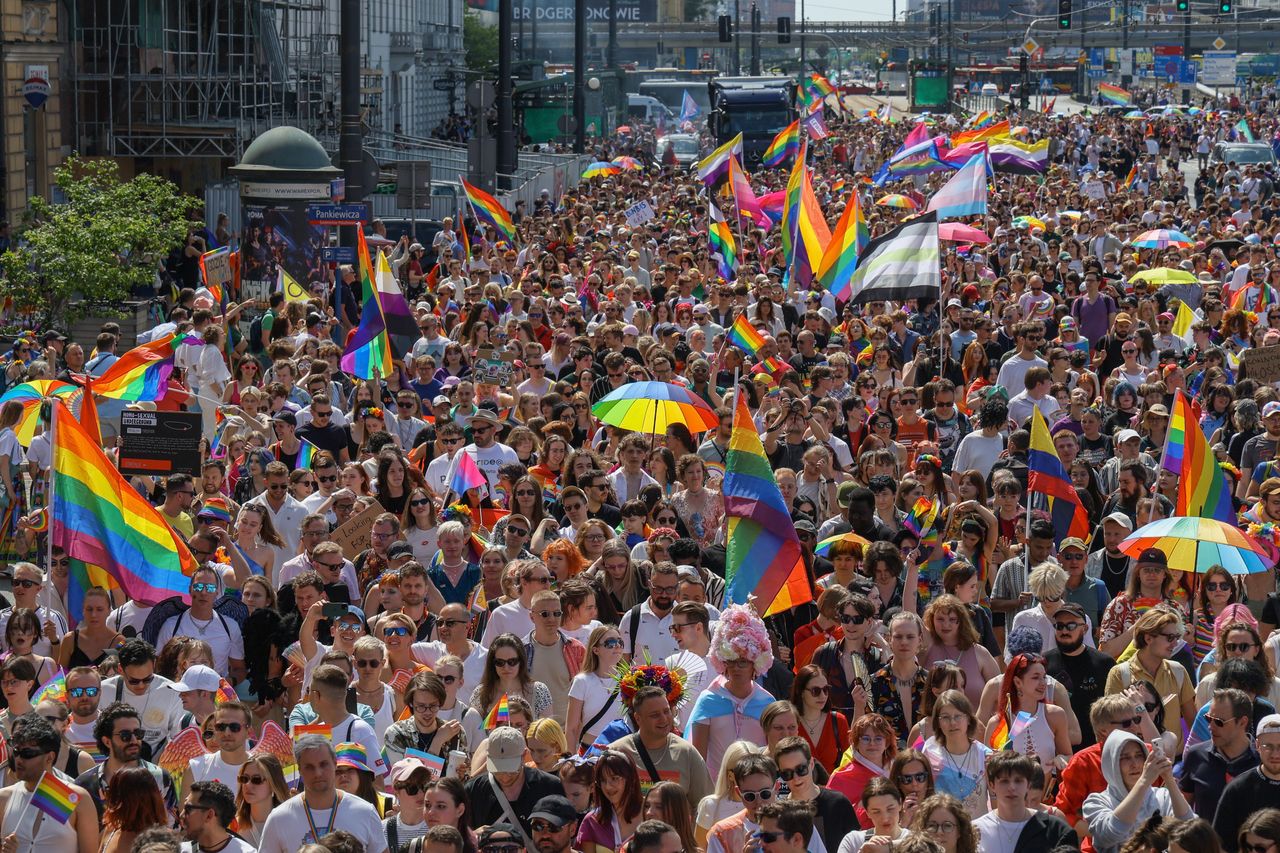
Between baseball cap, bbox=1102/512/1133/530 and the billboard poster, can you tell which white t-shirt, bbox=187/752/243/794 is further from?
the billboard poster

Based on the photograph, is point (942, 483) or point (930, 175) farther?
point (930, 175)

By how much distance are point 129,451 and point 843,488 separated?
3841mm

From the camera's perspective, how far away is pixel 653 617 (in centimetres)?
923

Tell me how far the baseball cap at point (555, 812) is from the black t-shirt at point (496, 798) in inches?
14.3

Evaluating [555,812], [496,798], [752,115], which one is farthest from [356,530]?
[752,115]

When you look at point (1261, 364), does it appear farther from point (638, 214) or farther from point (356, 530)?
point (638, 214)

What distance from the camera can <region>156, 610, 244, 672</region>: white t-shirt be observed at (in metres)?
9.52

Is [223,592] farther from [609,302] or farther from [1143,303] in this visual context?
[1143,303]

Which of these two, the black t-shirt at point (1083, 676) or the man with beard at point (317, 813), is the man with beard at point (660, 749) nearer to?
the man with beard at point (317, 813)

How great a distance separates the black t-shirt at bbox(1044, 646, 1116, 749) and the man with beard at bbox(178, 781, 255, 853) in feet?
11.2

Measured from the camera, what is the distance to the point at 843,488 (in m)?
11.4

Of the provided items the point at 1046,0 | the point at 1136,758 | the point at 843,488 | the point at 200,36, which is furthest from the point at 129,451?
the point at 1046,0

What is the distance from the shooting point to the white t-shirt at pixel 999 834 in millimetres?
6867

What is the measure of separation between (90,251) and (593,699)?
47.4ft
